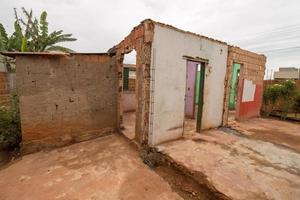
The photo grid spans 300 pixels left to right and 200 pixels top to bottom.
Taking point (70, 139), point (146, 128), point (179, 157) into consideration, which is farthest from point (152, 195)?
point (70, 139)

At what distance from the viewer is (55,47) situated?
27.3 feet

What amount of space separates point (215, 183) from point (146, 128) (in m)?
2.08

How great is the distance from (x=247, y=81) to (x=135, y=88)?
17.4 feet

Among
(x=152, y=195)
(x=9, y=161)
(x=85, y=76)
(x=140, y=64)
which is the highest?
(x=140, y=64)

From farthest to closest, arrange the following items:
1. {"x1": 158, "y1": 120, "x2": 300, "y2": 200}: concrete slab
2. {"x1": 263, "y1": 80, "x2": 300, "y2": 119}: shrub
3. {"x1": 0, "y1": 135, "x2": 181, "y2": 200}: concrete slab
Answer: {"x1": 263, "y1": 80, "x2": 300, "y2": 119}: shrub, {"x1": 0, "y1": 135, "x2": 181, "y2": 200}: concrete slab, {"x1": 158, "y1": 120, "x2": 300, "y2": 200}: concrete slab

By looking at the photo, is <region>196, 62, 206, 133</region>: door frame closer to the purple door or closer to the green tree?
the purple door

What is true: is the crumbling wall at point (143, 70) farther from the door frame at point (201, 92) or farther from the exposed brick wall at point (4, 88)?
the exposed brick wall at point (4, 88)

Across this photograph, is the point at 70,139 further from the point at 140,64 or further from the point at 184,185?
the point at 184,185

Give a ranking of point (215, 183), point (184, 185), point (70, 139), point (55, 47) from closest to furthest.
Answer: point (215, 183), point (184, 185), point (70, 139), point (55, 47)

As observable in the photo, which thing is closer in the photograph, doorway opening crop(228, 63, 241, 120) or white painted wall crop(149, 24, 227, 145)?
white painted wall crop(149, 24, 227, 145)

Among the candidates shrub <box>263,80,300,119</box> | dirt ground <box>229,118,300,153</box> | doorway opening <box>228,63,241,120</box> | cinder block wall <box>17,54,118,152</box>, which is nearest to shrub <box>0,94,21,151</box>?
cinder block wall <box>17,54,118,152</box>

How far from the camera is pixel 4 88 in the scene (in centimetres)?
595

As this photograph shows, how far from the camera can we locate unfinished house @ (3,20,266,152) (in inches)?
163

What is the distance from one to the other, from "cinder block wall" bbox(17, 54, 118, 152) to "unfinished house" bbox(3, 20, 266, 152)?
23mm
